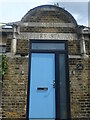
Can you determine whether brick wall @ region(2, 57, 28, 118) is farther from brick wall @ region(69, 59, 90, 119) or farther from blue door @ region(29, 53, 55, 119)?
brick wall @ region(69, 59, 90, 119)

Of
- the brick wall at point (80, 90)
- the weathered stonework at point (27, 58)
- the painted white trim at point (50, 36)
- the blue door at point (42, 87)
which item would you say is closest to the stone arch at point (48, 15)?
the weathered stonework at point (27, 58)

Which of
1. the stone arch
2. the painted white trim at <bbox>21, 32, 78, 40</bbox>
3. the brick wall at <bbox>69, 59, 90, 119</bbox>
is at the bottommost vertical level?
the brick wall at <bbox>69, 59, 90, 119</bbox>

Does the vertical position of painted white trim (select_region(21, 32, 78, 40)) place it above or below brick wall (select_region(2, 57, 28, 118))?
above

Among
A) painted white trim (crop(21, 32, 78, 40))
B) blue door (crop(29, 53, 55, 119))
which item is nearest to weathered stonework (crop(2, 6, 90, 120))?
painted white trim (crop(21, 32, 78, 40))

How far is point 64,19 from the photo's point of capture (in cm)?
574

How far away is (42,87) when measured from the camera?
474 centimetres

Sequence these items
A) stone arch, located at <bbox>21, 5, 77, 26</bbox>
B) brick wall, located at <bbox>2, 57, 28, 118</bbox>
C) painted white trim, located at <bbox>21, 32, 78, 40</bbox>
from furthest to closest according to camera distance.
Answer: stone arch, located at <bbox>21, 5, 77, 26</bbox> → painted white trim, located at <bbox>21, 32, 78, 40</bbox> → brick wall, located at <bbox>2, 57, 28, 118</bbox>

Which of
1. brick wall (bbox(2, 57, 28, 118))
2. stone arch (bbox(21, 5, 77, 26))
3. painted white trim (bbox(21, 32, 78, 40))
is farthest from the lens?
stone arch (bbox(21, 5, 77, 26))

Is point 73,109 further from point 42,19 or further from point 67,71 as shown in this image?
point 42,19

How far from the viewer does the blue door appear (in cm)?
454

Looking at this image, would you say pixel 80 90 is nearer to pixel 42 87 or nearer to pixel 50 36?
pixel 42 87

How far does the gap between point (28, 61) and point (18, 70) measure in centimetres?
50

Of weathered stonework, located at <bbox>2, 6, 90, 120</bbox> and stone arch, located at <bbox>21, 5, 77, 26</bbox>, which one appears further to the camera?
stone arch, located at <bbox>21, 5, 77, 26</bbox>

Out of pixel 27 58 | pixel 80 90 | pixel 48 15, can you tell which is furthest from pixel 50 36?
pixel 80 90
